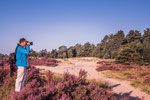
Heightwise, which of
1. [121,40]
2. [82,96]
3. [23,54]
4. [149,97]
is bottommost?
[149,97]

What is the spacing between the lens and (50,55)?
6206 centimetres

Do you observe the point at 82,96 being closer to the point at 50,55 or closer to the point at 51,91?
the point at 51,91

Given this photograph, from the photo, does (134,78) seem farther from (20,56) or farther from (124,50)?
(124,50)

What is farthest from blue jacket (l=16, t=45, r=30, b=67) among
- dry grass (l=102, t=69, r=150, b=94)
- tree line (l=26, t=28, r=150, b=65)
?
tree line (l=26, t=28, r=150, b=65)

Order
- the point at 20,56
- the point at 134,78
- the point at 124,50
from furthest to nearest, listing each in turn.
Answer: the point at 124,50 → the point at 134,78 → the point at 20,56

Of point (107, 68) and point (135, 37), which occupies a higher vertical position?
point (135, 37)

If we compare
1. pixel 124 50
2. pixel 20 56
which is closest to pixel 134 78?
pixel 20 56

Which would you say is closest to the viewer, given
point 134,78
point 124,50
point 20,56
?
point 20,56

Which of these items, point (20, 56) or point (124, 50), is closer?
point (20, 56)

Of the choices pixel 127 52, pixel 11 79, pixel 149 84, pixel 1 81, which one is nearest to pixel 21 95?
pixel 11 79

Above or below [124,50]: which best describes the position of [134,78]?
below

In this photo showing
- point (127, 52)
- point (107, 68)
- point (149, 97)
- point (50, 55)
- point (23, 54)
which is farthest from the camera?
point (50, 55)

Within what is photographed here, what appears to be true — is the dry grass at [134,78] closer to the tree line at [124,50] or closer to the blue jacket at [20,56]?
the blue jacket at [20,56]

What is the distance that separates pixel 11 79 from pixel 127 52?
745 inches
